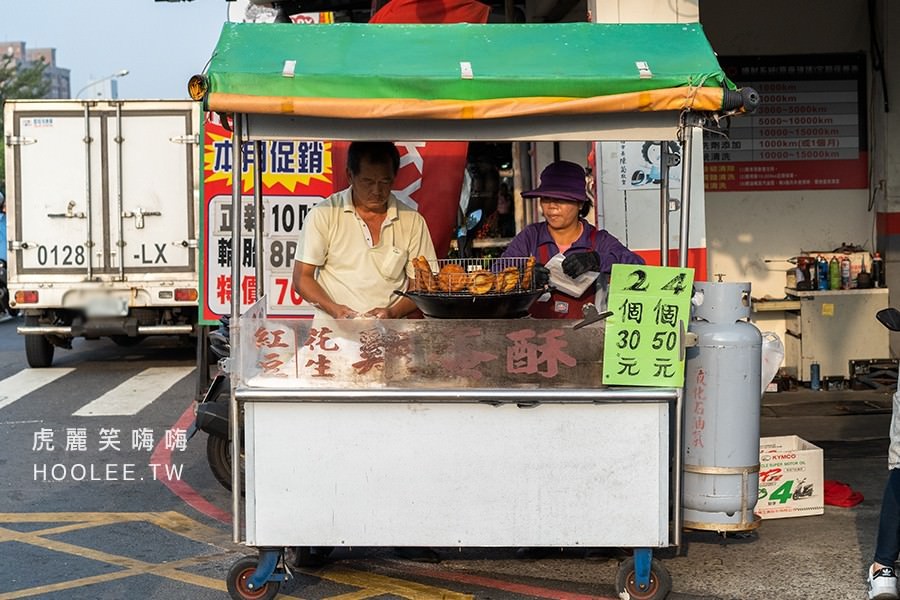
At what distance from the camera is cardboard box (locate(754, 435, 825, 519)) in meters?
6.35

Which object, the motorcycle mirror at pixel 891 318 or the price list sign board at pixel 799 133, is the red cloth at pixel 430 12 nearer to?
the price list sign board at pixel 799 133

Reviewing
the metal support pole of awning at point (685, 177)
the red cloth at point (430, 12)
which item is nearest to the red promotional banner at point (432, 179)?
the red cloth at point (430, 12)

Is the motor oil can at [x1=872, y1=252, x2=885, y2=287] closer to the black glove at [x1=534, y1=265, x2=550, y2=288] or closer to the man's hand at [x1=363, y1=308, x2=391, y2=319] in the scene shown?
the black glove at [x1=534, y1=265, x2=550, y2=288]

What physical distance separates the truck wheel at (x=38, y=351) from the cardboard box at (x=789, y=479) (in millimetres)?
9137

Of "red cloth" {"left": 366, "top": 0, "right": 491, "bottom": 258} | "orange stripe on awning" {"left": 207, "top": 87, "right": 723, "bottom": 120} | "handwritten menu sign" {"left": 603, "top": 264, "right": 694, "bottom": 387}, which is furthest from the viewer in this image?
"red cloth" {"left": 366, "top": 0, "right": 491, "bottom": 258}

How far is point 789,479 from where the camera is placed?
254 inches

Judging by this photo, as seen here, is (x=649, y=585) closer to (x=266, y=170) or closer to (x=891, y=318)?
(x=891, y=318)

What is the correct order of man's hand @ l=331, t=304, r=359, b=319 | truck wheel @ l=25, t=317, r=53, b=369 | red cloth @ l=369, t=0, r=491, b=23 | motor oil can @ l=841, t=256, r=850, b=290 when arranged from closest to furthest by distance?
man's hand @ l=331, t=304, r=359, b=319 → red cloth @ l=369, t=0, r=491, b=23 → motor oil can @ l=841, t=256, r=850, b=290 → truck wheel @ l=25, t=317, r=53, b=369

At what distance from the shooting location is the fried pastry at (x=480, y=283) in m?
5.18

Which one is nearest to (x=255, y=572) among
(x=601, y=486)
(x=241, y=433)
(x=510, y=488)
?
(x=241, y=433)

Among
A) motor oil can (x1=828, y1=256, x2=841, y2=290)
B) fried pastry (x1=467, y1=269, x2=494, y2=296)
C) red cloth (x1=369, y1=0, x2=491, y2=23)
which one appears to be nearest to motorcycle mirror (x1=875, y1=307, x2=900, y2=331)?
fried pastry (x1=467, y1=269, x2=494, y2=296)

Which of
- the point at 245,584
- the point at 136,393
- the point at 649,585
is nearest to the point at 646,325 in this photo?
the point at 649,585

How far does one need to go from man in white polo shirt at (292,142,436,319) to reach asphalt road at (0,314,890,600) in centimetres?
130

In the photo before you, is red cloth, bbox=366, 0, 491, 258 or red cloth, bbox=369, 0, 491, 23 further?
red cloth, bbox=369, 0, 491, 23
